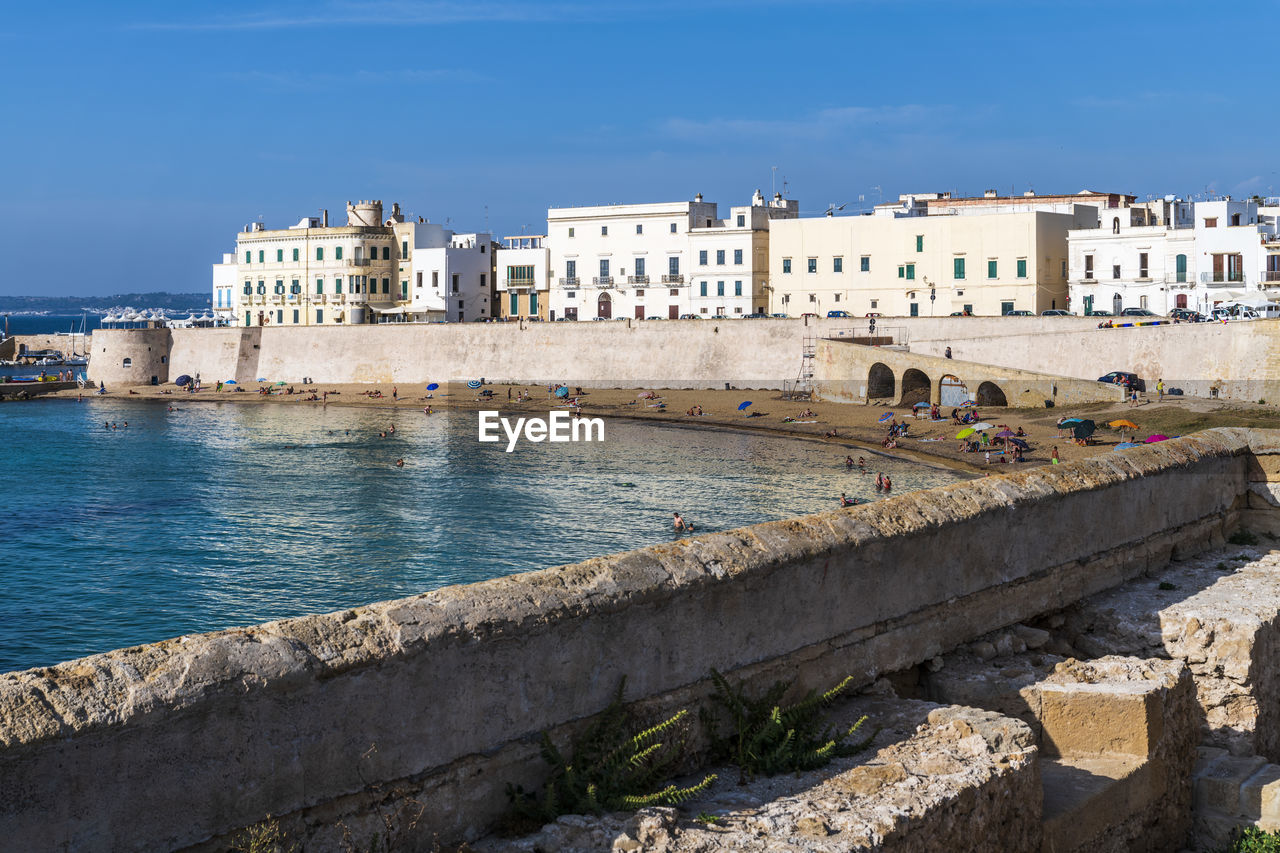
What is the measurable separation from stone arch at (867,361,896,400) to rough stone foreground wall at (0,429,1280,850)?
152ft

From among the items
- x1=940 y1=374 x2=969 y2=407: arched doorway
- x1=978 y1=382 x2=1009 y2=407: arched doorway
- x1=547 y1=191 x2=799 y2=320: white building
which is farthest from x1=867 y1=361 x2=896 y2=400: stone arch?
x1=547 y1=191 x2=799 y2=320: white building

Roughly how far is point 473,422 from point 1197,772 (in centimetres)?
5354

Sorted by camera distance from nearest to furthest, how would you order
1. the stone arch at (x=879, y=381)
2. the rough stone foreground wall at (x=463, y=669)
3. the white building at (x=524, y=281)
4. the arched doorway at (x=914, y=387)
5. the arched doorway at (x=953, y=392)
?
the rough stone foreground wall at (x=463, y=669) < the arched doorway at (x=953, y=392) < the arched doorway at (x=914, y=387) < the stone arch at (x=879, y=381) < the white building at (x=524, y=281)

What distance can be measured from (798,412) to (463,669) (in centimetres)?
4808

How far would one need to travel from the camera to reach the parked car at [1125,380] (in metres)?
43.9

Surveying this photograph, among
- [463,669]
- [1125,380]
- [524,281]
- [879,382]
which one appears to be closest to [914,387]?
[879,382]

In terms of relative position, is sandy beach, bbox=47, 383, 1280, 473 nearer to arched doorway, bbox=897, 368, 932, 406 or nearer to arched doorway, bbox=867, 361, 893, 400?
arched doorway, bbox=897, 368, 932, 406

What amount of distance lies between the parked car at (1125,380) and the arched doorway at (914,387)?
7555 millimetres

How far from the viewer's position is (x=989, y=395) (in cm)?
4859

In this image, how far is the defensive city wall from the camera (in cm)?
4391

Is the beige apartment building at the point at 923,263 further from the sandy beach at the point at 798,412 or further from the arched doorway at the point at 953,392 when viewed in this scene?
the arched doorway at the point at 953,392

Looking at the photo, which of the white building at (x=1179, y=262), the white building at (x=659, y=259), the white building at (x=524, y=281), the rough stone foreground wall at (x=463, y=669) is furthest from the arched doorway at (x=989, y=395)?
the rough stone foreground wall at (x=463, y=669)

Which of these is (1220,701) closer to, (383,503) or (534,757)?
(534,757)

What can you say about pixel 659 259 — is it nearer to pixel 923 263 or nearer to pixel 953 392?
pixel 923 263
